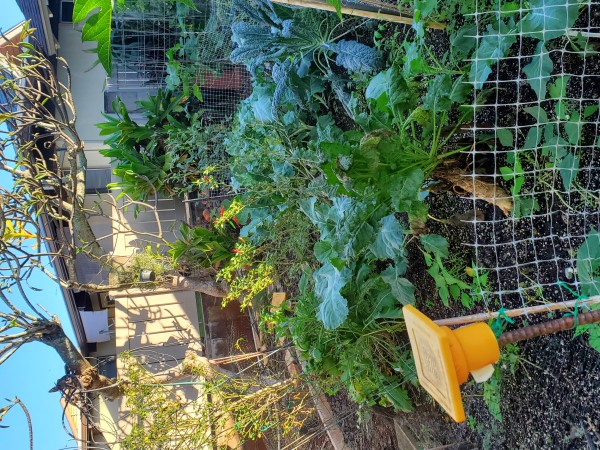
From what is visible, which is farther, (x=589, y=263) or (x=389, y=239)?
(x=389, y=239)

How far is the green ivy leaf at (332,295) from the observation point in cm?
239

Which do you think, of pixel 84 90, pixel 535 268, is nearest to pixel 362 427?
pixel 535 268

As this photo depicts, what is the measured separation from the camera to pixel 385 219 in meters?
2.16

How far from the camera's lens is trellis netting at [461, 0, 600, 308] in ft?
5.50

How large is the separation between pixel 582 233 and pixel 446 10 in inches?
44.6

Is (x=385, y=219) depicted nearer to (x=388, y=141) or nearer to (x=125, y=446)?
(x=388, y=141)

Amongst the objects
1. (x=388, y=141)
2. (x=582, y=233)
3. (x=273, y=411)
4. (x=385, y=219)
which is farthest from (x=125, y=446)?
(x=582, y=233)

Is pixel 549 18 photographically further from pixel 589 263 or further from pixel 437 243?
pixel 437 243

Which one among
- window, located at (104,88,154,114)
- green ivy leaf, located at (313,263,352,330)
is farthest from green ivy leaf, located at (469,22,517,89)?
window, located at (104,88,154,114)

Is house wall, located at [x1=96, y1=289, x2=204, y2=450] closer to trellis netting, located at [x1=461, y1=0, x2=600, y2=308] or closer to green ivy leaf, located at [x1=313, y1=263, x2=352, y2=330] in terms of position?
green ivy leaf, located at [x1=313, y1=263, x2=352, y2=330]

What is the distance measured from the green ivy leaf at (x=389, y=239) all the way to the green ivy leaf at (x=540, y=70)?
721 millimetres

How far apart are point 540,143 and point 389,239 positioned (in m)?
0.68

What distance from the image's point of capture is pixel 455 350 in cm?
121

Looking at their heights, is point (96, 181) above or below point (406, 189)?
above
